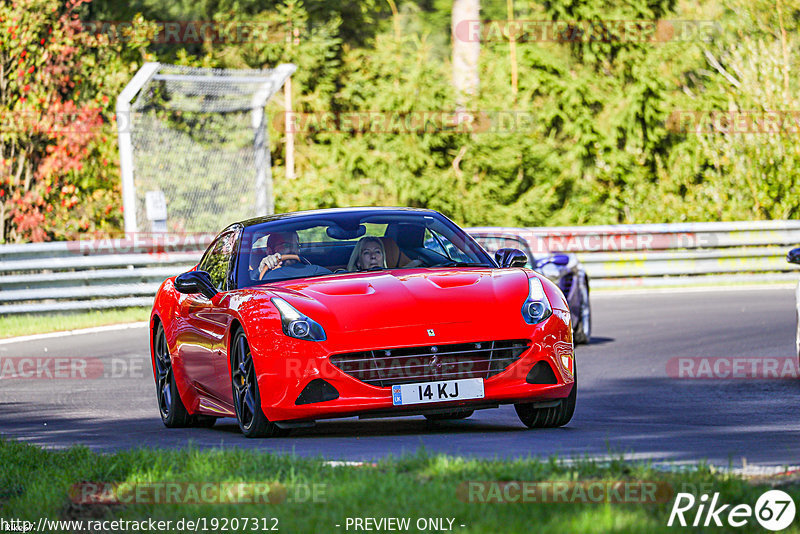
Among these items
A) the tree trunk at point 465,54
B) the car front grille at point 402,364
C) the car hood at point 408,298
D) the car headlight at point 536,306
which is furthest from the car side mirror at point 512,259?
the tree trunk at point 465,54

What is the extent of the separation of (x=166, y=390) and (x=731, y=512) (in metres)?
6.23

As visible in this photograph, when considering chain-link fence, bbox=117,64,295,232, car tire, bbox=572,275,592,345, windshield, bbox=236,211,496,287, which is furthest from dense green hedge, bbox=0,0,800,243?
windshield, bbox=236,211,496,287

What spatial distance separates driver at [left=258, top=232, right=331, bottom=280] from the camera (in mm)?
9648

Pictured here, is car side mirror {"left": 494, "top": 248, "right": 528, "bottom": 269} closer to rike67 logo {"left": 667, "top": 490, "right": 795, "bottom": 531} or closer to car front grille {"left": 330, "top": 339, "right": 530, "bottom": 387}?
car front grille {"left": 330, "top": 339, "right": 530, "bottom": 387}

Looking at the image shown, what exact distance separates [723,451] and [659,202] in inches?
1035

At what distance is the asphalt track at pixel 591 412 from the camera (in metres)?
8.01

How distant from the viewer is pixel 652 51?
38.5 meters

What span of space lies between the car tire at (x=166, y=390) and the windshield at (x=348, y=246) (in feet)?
4.37

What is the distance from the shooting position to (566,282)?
57.5ft

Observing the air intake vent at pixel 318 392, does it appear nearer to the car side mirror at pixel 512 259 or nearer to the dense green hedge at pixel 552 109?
the car side mirror at pixel 512 259

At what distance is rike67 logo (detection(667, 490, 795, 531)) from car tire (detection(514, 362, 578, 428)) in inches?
136

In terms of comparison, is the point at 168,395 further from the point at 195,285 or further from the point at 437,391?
the point at 437,391

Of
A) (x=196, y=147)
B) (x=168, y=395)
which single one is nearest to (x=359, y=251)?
(x=168, y=395)

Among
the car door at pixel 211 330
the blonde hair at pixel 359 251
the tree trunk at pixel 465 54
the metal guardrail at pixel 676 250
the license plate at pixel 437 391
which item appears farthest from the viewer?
the tree trunk at pixel 465 54
